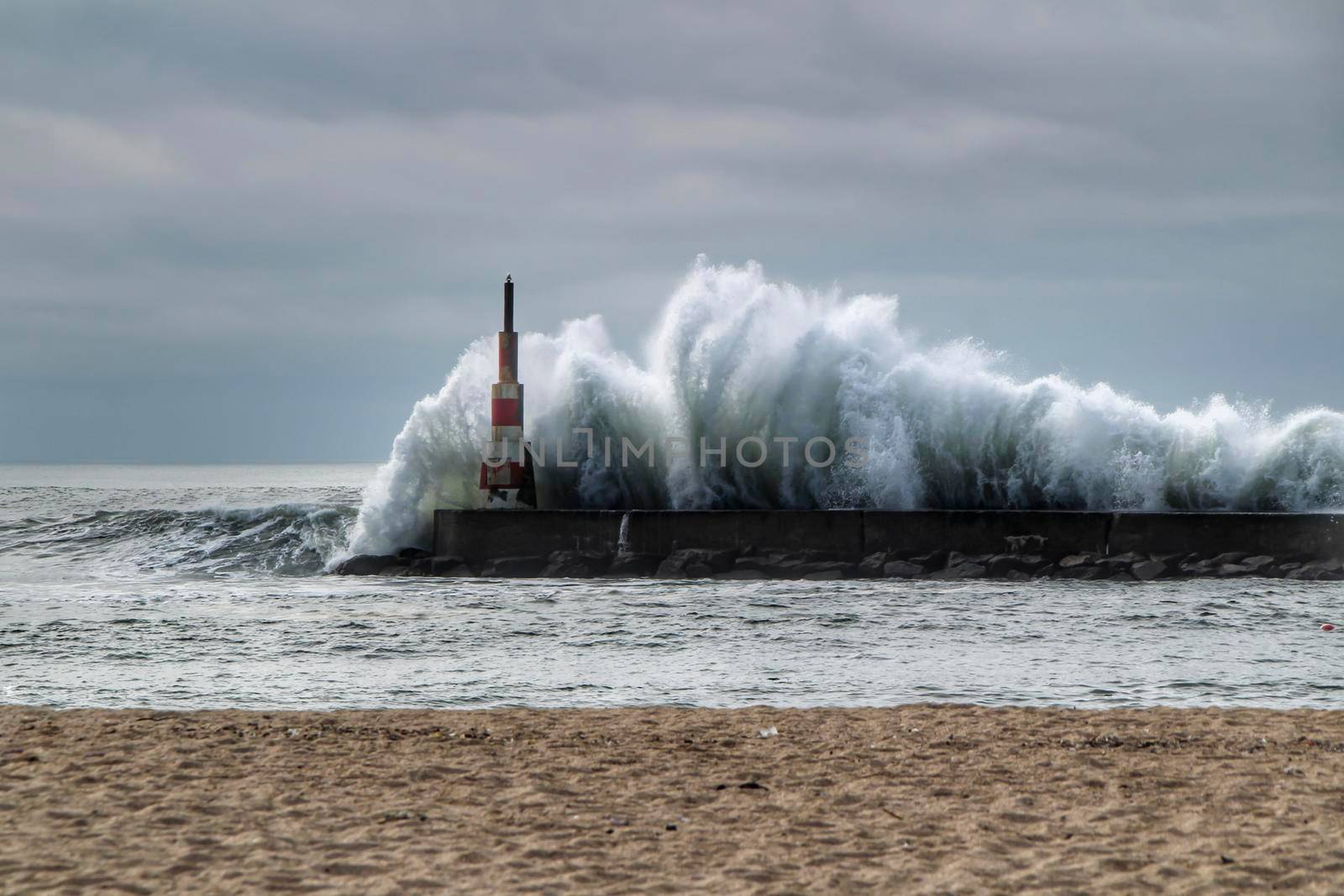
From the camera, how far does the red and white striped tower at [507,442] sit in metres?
13.5

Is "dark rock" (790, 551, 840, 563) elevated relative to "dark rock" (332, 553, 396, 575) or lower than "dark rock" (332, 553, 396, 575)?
elevated

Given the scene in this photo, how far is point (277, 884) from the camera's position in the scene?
326cm

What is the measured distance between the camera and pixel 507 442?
45.0 ft

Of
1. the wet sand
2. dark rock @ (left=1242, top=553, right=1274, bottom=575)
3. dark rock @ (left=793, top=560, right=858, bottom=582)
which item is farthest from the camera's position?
dark rock @ (left=793, top=560, right=858, bottom=582)

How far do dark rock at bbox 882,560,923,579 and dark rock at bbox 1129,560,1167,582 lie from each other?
1.97m

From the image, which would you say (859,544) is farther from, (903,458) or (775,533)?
(903,458)

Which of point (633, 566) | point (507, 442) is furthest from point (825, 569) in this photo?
point (507, 442)

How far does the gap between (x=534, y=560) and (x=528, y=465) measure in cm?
183

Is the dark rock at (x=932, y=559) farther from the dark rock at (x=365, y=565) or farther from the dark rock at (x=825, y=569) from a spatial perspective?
the dark rock at (x=365, y=565)

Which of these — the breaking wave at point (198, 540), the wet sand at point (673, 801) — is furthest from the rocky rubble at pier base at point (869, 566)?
the wet sand at point (673, 801)

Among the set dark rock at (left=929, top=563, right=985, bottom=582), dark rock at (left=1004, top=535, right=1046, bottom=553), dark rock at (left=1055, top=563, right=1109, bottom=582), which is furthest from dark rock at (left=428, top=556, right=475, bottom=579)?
dark rock at (left=1055, top=563, right=1109, bottom=582)

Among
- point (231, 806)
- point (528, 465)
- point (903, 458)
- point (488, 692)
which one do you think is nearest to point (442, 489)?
point (528, 465)

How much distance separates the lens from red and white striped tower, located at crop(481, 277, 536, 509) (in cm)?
1346

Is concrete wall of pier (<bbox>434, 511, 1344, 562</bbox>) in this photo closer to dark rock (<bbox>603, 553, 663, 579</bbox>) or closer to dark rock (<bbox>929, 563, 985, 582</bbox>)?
dark rock (<bbox>603, 553, 663, 579</bbox>)
